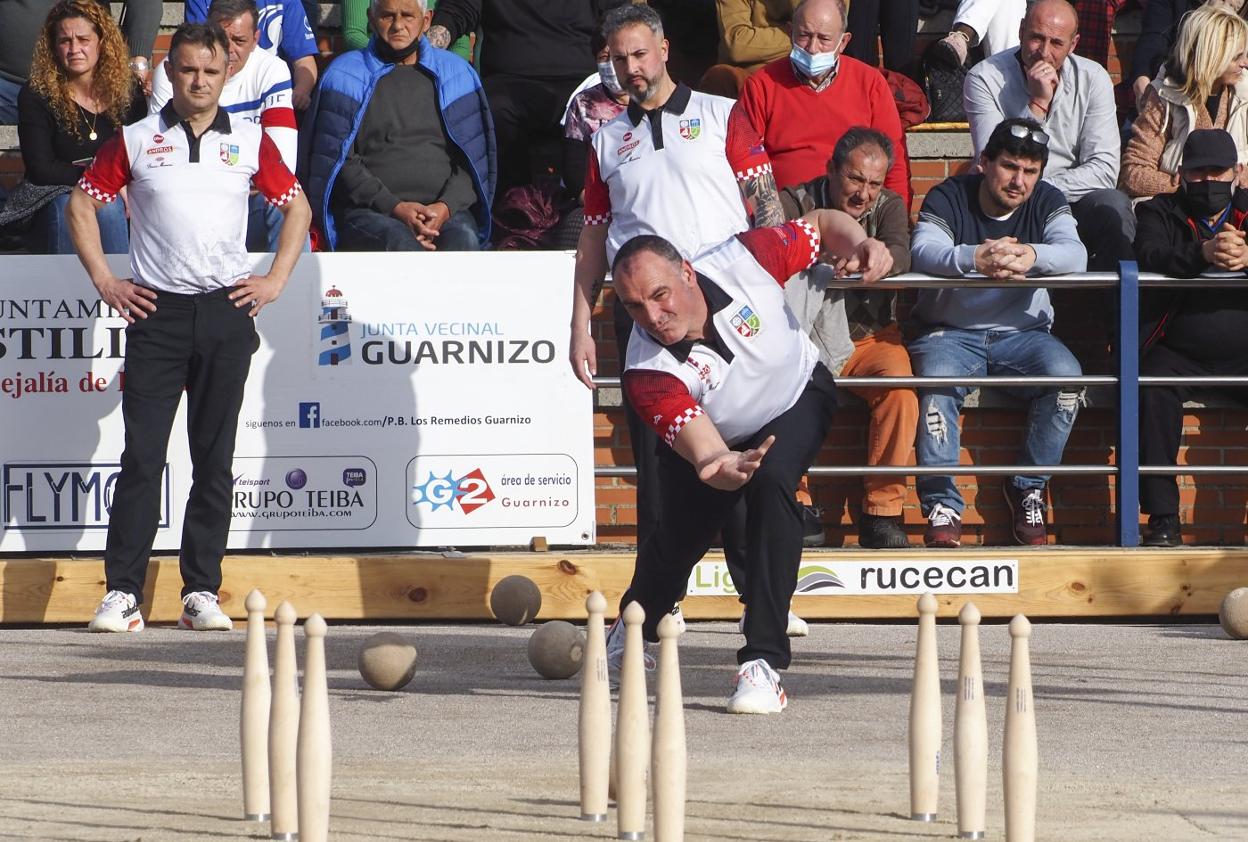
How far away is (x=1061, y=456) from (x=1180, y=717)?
3.47 meters

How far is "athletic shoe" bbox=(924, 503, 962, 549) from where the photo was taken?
9.71 metres

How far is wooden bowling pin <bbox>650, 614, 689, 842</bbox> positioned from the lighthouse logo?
4903 millimetres

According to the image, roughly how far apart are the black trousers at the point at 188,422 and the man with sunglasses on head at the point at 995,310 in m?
3.45

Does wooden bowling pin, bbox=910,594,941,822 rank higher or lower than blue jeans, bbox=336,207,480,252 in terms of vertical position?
lower

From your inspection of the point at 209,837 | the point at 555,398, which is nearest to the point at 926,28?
the point at 555,398

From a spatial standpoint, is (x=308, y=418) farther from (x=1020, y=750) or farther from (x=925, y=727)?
(x=1020, y=750)

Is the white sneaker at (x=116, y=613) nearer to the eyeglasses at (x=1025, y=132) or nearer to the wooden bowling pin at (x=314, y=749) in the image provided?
the wooden bowling pin at (x=314, y=749)

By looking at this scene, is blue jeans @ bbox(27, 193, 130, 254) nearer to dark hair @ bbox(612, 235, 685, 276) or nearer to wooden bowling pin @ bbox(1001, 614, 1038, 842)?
dark hair @ bbox(612, 235, 685, 276)

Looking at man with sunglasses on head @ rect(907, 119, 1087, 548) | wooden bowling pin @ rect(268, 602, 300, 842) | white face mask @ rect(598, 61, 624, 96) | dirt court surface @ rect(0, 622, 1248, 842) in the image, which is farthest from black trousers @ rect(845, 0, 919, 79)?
wooden bowling pin @ rect(268, 602, 300, 842)

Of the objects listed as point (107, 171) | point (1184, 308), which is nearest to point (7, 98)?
point (107, 171)

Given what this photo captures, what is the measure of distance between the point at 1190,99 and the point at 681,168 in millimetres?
4238

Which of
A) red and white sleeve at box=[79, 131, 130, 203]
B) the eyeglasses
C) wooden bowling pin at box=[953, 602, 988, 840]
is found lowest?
wooden bowling pin at box=[953, 602, 988, 840]

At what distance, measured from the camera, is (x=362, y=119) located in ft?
33.9

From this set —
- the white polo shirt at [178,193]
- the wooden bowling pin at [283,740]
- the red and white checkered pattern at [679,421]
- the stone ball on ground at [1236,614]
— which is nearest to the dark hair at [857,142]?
the stone ball on ground at [1236,614]
